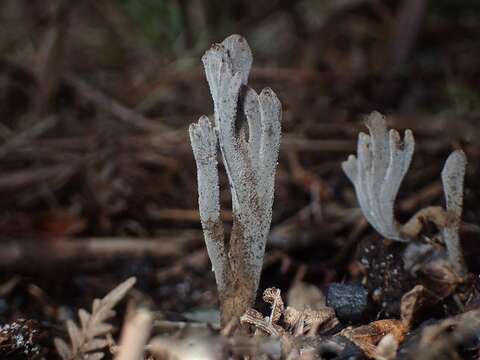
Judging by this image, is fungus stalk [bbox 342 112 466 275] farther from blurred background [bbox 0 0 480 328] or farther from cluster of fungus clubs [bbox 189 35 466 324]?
blurred background [bbox 0 0 480 328]

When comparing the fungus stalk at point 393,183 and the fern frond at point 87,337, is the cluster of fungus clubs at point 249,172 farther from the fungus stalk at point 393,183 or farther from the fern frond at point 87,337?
the fern frond at point 87,337

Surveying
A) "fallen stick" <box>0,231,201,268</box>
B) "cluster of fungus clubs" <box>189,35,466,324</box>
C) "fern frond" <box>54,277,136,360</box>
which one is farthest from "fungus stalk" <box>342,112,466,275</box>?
"fallen stick" <box>0,231,201,268</box>

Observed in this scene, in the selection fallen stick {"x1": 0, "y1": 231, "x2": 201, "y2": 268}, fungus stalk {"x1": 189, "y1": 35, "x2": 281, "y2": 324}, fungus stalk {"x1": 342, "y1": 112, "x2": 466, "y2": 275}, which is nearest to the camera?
fungus stalk {"x1": 189, "y1": 35, "x2": 281, "y2": 324}

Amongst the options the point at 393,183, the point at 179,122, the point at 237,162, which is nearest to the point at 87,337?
the point at 237,162

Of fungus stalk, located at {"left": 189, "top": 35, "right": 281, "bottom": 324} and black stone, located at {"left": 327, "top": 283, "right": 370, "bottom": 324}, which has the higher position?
fungus stalk, located at {"left": 189, "top": 35, "right": 281, "bottom": 324}

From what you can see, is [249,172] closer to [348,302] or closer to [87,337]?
[348,302]

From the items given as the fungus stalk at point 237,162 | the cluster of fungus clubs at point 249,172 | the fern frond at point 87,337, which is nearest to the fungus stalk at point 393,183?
the cluster of fungus clubs at point 249,172

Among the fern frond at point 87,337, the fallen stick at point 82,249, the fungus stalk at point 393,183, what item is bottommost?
the fern frond at point 87,337
